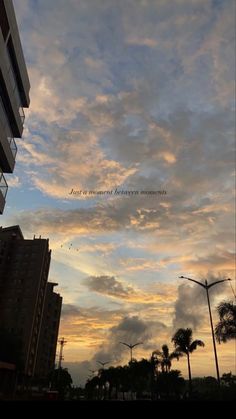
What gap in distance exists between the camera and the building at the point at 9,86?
81.8ft

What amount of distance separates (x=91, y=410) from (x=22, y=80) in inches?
1130

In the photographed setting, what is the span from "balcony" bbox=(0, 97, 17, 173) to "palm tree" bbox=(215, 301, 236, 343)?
25688mm

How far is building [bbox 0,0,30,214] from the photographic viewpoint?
81.8 ft

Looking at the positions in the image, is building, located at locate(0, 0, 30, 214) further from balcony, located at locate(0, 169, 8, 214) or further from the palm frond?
the palm frond

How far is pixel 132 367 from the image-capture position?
10756cm

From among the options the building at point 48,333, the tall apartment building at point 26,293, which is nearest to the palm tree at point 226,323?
the tall apartment building at point 26,293

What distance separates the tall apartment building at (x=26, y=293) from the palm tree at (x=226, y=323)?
63927 mm

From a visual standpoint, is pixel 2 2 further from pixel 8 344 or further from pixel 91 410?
pixel 8 344

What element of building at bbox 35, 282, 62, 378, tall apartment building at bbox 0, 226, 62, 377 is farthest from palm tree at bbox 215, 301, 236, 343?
building at bbox 35, 282, 62, 378

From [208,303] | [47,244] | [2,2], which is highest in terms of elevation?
[47,244]

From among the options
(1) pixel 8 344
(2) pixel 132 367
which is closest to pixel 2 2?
(1) pixel 8 344

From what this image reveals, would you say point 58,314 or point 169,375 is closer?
point 169,375

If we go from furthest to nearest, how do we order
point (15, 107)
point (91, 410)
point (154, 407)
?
point (15, 107) < point (154, 407) < point (91, 410)

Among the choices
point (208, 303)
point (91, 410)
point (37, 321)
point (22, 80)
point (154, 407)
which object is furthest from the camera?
point (37, 321)
